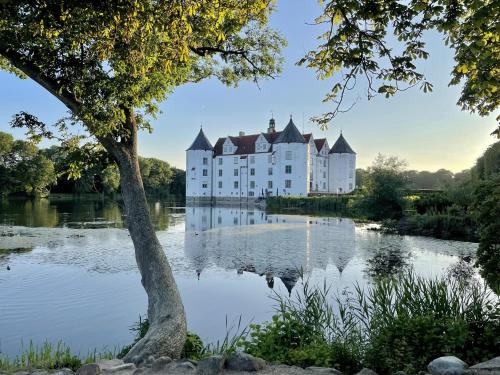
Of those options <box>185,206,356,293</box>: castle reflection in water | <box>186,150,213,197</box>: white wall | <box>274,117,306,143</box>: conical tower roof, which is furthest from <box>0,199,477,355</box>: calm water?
<box>186,150,213,197</box>: white wall

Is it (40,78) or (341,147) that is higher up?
(341,147)

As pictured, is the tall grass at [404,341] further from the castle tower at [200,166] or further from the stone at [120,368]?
the castle tower at [200,166]

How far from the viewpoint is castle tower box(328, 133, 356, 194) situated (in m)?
60.6

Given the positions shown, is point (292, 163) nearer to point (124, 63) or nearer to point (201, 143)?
point (201, 143)

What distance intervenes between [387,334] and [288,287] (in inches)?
192

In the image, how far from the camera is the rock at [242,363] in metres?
4.14

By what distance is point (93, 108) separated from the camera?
6406 mm

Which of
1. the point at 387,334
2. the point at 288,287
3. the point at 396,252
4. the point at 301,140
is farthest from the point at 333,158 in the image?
the point at 387,334

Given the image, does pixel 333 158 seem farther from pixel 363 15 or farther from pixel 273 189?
pixel 363 15

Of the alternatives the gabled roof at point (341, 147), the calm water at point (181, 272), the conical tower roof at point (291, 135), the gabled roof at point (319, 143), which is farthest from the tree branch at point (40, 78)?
the gabled roof at point (341, 147)

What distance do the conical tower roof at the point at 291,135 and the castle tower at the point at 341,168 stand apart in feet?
27.4

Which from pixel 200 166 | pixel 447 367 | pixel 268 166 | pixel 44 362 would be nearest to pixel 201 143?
pixel 200 166

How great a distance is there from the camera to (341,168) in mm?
60812

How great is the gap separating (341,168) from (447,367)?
58625 mm
